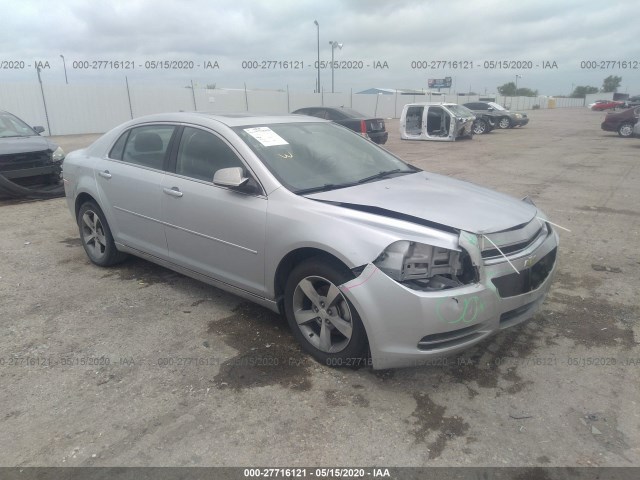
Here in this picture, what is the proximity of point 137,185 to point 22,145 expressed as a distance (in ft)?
17.1

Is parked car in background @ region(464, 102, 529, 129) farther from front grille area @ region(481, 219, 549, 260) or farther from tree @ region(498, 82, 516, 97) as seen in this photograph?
tree @ region(498, 82, 516, 97)

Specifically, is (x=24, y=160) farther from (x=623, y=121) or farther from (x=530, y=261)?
(x=623, y=121)

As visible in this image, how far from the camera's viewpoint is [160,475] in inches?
89.7

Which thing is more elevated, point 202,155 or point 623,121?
point 202,155

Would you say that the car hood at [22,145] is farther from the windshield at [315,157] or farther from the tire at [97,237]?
the windshield at [315,157]

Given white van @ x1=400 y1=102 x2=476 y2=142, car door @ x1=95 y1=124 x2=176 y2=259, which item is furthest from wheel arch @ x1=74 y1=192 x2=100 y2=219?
white van @ x1=400 y1=102 x2=476 y2=142

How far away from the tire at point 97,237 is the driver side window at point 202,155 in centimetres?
134

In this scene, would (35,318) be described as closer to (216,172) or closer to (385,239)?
(216,172)

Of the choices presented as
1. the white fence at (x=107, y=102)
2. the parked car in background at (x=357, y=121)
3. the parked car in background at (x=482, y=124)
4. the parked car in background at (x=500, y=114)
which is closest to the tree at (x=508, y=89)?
the white fence at (x=107, y=102)

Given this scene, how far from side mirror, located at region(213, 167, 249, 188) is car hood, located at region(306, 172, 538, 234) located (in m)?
0.49

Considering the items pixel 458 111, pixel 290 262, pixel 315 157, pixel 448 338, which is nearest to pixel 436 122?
pixel 458 111

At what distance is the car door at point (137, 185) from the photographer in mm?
4145

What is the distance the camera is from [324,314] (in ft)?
10.1

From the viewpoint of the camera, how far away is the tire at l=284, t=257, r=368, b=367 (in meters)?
2.93
